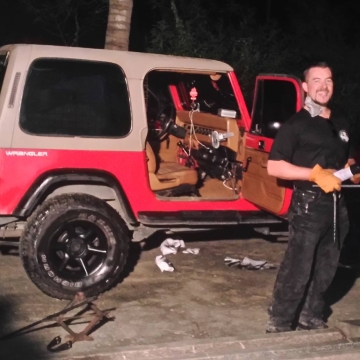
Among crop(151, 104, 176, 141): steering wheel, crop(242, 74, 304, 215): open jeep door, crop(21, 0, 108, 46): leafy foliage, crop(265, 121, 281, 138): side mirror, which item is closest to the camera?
crop(242, 74, 304, 215): open jeep door

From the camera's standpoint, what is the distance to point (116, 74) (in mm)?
5898

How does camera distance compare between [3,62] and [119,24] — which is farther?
[119,24]

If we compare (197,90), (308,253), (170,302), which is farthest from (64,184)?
(308,253)

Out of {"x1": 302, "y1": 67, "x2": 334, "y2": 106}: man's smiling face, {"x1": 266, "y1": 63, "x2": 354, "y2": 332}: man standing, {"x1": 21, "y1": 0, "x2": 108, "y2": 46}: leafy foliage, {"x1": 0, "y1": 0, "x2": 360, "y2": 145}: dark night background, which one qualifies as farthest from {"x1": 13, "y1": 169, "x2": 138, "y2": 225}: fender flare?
{"x1": 21, "y1": 0, "x2": 108, "y2": 46}: leafy foliage

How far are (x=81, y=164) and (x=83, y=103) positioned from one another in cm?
50

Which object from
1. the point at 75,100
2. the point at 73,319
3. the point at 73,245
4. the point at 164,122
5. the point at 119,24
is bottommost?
the point at 73,319

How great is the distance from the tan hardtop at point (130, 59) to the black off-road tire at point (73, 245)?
110 centimetres

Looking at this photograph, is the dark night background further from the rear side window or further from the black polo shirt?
the black polo shirt

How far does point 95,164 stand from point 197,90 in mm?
1860

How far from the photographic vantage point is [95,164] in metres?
5.78

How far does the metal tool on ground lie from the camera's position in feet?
15.6

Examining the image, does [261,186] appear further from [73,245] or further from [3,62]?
[3,62]

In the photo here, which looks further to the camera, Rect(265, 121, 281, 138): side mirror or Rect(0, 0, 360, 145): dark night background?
Rect(0, 0, 360, 145): dark night background

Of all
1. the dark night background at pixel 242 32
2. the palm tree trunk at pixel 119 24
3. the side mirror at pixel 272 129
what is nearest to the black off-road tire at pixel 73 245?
the side mirror at pixel 272 129
